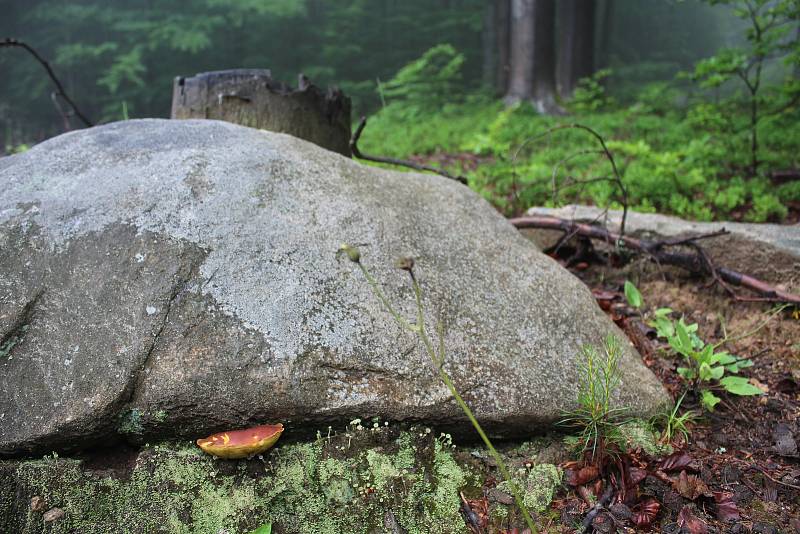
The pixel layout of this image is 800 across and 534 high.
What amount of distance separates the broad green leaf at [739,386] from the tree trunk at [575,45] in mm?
10855

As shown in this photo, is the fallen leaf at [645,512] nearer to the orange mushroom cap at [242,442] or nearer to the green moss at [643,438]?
the green moss at [643,438]

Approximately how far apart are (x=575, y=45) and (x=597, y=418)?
1209cm

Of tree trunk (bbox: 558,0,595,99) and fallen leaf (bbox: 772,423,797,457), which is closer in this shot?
fallen leaf (bbox: 772,423,797,457)

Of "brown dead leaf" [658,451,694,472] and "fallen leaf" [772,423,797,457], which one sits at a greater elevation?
"brown dead leaf" [658,451,694,472]

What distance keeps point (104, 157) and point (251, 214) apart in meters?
0.81

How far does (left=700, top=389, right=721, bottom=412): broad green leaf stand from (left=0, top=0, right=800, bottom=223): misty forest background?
158 cm

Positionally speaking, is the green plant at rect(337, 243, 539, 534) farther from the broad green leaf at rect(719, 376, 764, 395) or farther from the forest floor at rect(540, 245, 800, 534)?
the broad green leaf at rect(719, 376, 764, 395)

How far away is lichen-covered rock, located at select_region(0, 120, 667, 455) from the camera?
1781 millimetres

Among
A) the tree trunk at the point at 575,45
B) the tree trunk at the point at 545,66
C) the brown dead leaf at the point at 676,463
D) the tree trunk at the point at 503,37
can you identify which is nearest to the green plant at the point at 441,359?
the brown dead leaf at the point at 676,463

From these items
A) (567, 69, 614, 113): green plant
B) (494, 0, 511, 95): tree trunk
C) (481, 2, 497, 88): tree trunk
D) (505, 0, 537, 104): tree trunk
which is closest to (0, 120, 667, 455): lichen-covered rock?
(567, 69, 614, 113): green plant

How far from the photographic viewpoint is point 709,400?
2.36 meters

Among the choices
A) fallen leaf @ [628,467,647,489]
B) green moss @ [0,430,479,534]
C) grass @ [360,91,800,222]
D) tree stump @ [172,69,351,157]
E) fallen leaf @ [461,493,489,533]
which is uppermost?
tree stump @ [172,69,351,157]

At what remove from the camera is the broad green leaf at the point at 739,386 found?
229 cm

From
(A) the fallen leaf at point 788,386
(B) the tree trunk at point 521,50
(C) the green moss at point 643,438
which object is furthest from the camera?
(B) the tree trunk at point 521,50
